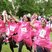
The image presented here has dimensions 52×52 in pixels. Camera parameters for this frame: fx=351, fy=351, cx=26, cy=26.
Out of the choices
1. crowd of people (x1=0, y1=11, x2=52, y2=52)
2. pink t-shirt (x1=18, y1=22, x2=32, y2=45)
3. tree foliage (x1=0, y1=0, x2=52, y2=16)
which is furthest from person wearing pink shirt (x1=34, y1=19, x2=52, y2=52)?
tree foliage (x1=0, y1=0, x2=52, y2=16)

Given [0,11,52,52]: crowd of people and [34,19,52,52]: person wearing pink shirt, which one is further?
[0,11,52,52]: crowd of people

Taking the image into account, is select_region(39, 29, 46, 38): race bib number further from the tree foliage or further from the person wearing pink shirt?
the tree foliage

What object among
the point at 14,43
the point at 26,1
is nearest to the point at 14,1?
the point at 26,1

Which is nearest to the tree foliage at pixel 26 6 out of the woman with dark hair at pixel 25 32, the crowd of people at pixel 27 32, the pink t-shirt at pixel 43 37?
the crowd of people at pixel 27 32

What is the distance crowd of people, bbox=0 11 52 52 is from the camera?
11.7 metres

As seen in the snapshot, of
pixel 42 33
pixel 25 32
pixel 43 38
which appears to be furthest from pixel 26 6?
pixel 42 33

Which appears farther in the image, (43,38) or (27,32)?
(27,32)

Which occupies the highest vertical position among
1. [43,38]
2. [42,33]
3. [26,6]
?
[42,33]

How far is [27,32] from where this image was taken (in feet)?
42.0

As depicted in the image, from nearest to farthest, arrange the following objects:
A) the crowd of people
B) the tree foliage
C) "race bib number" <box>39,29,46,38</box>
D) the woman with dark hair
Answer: "race bib number" <box>39,29,46,38</box> < the crowd of people < the woman with dark hair < the tree foliage

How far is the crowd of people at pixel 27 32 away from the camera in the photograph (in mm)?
11719

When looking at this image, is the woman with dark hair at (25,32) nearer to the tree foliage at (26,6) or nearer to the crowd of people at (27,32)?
the crowd of people at (27,32)

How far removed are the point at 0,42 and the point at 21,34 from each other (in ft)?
7.18

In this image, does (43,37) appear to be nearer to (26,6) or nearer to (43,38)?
(43,38)
